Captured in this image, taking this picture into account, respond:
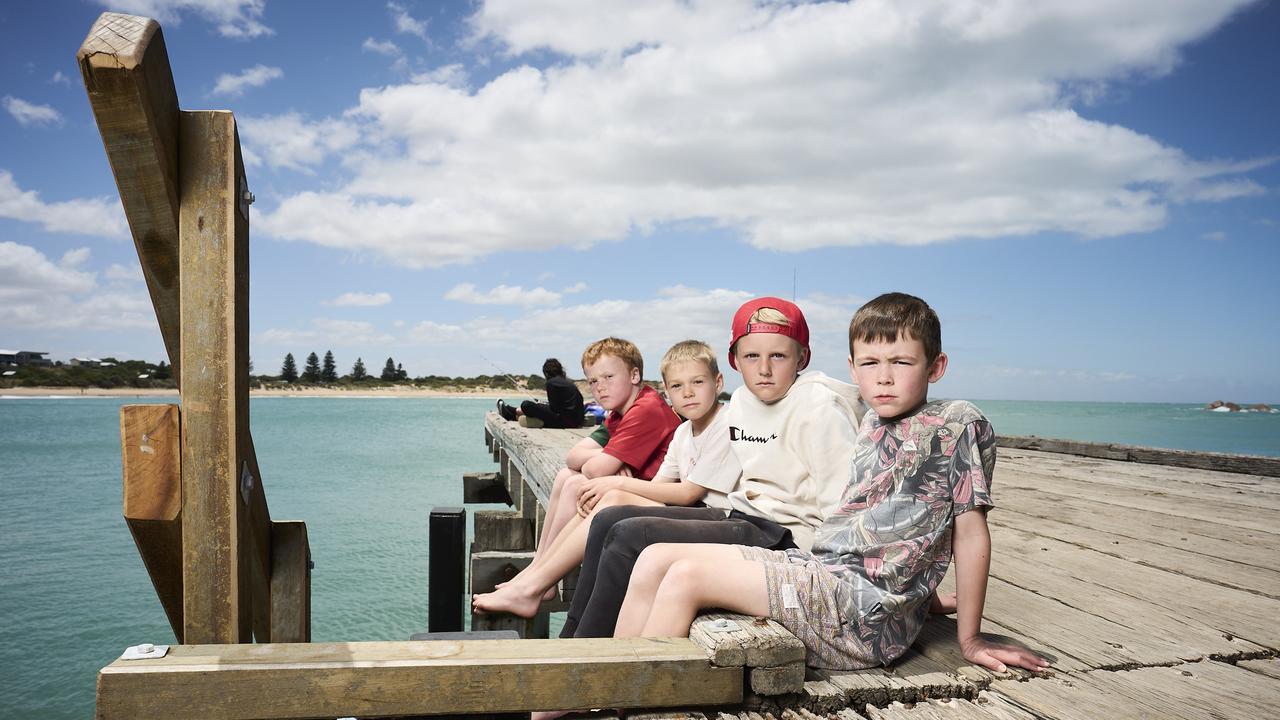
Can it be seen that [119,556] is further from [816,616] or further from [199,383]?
[816,616]

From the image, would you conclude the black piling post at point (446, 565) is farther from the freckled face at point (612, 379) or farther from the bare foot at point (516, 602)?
the freckled face at point (612, 379)

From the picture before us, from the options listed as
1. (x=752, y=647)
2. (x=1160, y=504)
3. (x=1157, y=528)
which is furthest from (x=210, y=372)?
(x=1160, y=504)

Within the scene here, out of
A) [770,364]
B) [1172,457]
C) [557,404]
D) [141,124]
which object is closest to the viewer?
[141,124]

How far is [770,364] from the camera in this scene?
103 inches

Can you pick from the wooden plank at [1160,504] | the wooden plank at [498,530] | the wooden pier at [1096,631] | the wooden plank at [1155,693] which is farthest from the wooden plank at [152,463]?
the wooden plank at [1160,504]

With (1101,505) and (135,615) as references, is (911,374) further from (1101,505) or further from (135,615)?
(135,615)

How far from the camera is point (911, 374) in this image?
2041 mm

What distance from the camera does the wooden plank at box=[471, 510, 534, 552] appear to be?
21.2ft

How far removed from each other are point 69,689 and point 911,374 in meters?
10.5

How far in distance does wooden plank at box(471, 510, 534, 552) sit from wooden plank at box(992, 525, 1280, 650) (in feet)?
13.0

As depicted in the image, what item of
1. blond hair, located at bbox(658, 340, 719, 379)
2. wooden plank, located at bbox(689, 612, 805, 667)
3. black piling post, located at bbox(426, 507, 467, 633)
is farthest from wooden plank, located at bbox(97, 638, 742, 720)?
black piling post, located at bbox(426, 507, 467, 633)

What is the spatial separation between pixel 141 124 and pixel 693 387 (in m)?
1.97

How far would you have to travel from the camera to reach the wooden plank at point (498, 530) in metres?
6.47

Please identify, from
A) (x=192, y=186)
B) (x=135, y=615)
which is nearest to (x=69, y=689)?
(x=135, y=615)
